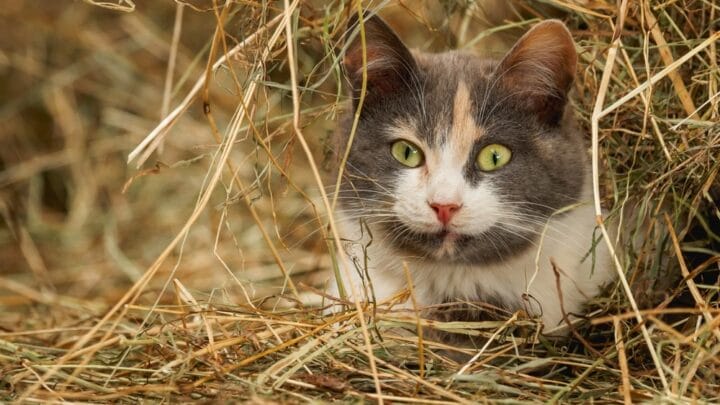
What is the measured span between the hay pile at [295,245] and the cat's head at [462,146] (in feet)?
A: 0.38

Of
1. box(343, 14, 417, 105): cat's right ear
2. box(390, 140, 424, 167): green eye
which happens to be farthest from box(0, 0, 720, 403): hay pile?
box(390, 140, 424, 167): green eye

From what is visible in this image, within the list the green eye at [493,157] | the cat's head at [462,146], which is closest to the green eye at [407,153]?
the cat's head at [462,146]

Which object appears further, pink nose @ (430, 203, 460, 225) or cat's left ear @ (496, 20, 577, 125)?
cat's left ear @ (496, 20, 577, 125)

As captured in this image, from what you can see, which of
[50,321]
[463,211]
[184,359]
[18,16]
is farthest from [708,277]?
[18,16]

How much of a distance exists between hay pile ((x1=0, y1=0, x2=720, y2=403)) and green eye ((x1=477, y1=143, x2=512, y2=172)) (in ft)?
0.80

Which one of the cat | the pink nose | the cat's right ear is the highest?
the cat's right ear

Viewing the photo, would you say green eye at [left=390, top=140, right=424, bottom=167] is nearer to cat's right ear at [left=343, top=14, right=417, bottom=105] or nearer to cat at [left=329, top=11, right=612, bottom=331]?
cat at [left=329, top=11, right=612, bottom=331]

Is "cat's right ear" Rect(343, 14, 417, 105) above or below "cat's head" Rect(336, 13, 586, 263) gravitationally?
above

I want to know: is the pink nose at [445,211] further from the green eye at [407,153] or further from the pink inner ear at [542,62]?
the pink inner ear at [542,62]

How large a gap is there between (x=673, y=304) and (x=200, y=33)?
2.53 m

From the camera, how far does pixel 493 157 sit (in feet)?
6.28

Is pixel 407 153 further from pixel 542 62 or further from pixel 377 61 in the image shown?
pixel 542 62

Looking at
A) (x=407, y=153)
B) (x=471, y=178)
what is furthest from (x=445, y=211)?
(x=407, y=153)

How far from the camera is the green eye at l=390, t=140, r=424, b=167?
192 cm
